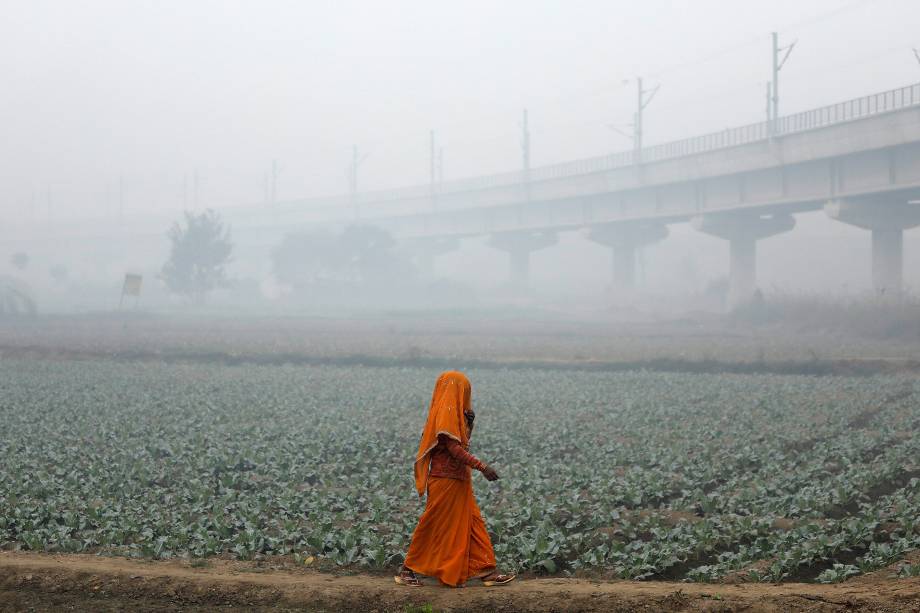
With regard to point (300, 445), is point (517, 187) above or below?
above

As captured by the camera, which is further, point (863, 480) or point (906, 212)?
point (906, 212)

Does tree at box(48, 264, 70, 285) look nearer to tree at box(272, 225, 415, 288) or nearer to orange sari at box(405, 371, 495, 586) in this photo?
tree at box(272, 225, 415, 288)

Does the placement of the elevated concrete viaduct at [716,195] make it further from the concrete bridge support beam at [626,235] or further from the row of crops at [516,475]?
the row of crops at [516,475]

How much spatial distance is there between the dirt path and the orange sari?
0.74ft

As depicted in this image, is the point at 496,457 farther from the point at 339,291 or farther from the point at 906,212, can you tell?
the point at 339,291

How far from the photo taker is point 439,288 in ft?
332

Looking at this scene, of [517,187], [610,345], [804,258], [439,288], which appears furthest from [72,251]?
[610,345]

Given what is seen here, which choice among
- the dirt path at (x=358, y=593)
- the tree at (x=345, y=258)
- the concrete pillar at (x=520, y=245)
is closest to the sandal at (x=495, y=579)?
the dirt path at (x=358, y=593)

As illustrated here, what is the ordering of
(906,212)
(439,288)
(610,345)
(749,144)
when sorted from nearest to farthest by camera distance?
1. (610,345)
2. (906,212)
3. (749,144)
4. (439,288)

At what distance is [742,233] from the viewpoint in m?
59.8

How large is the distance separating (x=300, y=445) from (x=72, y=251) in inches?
5615

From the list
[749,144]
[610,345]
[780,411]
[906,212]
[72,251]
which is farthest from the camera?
[72,251]

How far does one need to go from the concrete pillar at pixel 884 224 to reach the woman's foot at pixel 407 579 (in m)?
42.4

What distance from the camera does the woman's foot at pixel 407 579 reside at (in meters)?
9.20
